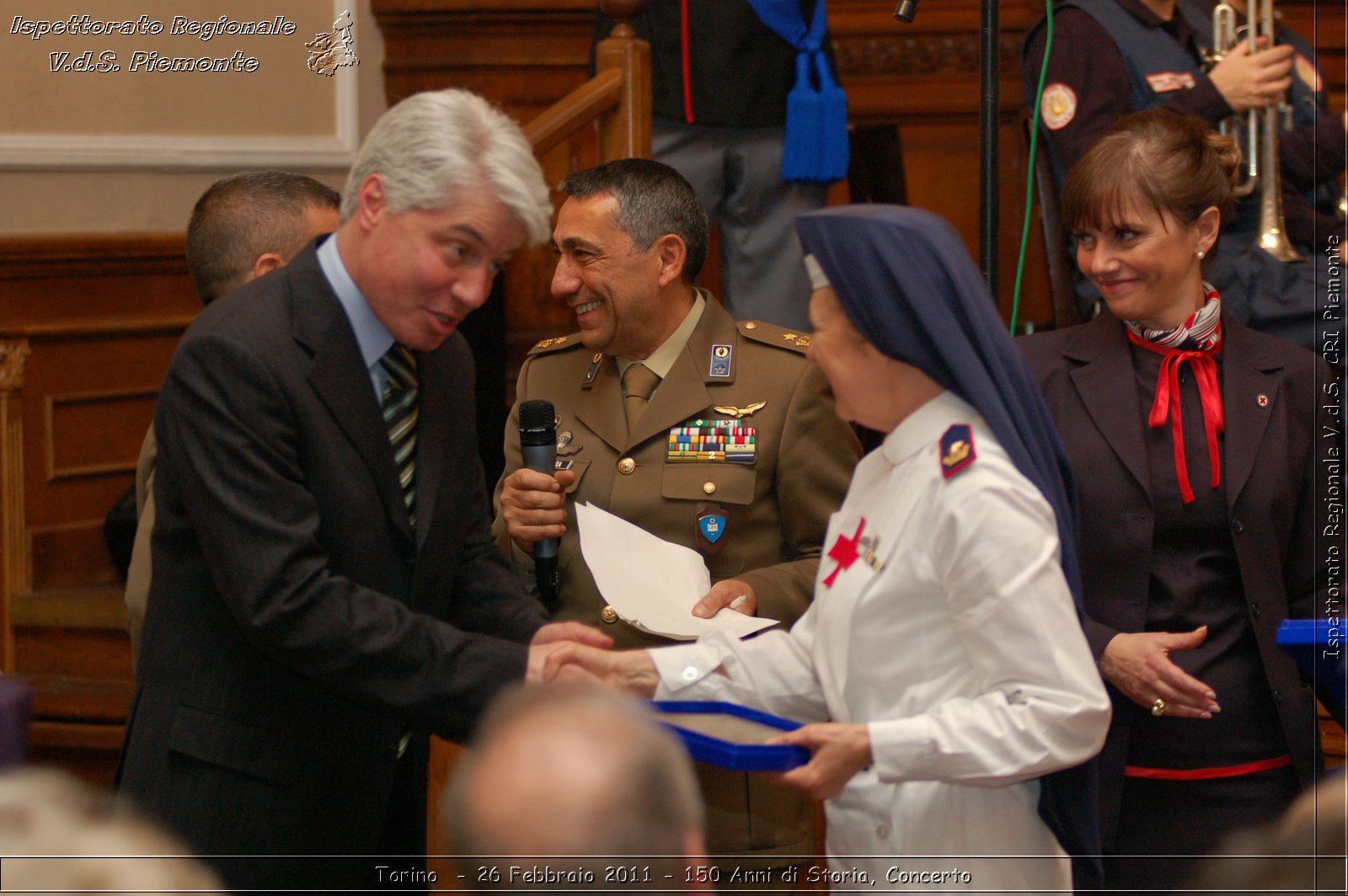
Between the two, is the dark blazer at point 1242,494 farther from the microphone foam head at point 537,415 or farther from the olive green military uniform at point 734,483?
the microphone foam head at point 537,415

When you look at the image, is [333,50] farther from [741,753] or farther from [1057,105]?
[741,753]

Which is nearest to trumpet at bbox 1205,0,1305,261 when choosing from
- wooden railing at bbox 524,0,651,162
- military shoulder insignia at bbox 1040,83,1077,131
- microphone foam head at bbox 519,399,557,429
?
military shoulder insignia at bbox 1040,83,1077,131

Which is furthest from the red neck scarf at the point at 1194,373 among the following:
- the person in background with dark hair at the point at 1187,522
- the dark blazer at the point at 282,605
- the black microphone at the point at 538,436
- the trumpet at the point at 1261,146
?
the trumpet at the point at 1261,146

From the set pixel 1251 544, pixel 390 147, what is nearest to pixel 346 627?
pixel 390 147

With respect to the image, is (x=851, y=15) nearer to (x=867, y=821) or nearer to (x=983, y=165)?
(x=983, y=165)

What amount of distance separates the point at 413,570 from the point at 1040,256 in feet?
11.6

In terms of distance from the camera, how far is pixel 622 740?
4.24 ft

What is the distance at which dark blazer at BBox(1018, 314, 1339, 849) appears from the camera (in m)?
2.41

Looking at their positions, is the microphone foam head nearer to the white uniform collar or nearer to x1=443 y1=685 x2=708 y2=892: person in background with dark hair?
the white uniform collar

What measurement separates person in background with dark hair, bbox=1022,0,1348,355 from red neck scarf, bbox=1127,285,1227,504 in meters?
1.23

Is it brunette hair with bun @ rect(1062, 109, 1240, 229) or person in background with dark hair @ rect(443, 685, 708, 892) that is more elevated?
brunette hair with bun @ rect(1062, 109, 1240, 229)

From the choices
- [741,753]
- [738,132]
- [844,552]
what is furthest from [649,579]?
[738,132]

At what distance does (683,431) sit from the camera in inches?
110

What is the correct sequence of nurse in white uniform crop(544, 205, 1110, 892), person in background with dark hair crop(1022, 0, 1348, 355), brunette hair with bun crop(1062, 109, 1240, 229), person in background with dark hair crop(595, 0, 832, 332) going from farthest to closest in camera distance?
person in background with dark hair crop(595, 0, 832, 332) < person in background with dark hair crop(1022, 0, 1348, 355) < brunette hair with bun crop(1062, 109, 1240, 229) < nurse in white uniform crop(544, 205, 1110, 892)
